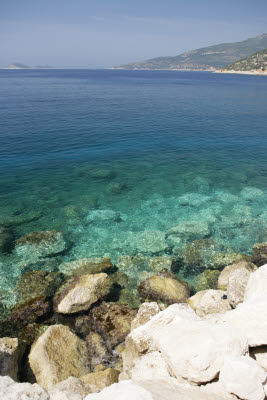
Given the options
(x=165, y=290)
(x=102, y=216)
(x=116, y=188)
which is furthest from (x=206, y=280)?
(x=116, y=188)

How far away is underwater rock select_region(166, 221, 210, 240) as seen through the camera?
76.2ft

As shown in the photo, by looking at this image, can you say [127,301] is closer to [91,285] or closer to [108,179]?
[91,285]

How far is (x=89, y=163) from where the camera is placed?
3738cm

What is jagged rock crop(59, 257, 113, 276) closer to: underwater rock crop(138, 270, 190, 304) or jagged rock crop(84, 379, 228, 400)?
underwater rock crop(138, 270, 190, 304)

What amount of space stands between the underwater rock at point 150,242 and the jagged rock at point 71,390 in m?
11.8

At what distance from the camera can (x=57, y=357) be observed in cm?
1202

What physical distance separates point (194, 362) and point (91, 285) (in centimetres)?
846

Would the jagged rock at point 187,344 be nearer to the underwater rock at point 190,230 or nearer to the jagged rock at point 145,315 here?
the jagged rock at point 145,315

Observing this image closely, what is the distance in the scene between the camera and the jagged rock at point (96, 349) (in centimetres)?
1271

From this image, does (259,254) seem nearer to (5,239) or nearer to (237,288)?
(237,288)

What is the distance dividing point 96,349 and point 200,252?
11.5 meters

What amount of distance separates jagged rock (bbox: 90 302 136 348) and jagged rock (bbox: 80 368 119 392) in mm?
2201

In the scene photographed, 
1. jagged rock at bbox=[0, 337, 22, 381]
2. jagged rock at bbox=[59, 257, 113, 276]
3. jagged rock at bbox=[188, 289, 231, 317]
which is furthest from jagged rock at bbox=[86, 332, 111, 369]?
jagged rock at bbox=[188, 289, 231, 317]

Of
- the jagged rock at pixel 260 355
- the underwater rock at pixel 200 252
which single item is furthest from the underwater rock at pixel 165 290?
the jagged rock at pixel 260 355
